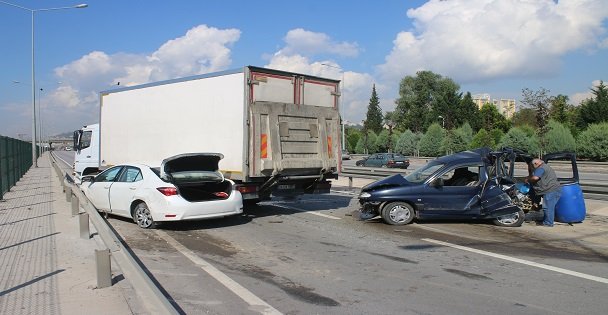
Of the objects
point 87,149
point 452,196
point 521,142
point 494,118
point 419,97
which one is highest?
point 419,97

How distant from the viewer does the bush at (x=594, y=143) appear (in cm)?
4216

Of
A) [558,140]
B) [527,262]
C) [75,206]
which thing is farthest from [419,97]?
[527,262]

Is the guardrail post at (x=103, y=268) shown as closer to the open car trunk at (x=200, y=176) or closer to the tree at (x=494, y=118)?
the open car trunk at (x=200, y=176)

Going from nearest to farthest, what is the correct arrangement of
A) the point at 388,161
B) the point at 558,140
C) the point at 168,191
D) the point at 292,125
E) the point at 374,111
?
the point at 168,191 < the point at 292,125 < the point at 558,140 < the point at 388,161 < the point at 374,111

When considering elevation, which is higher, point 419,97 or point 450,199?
point 419,97

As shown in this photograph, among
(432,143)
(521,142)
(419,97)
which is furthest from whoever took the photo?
(419,97)

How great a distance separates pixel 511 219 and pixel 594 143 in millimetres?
37792

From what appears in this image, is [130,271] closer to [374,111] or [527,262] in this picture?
[527,262]

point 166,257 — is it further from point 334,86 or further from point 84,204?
point 334,86

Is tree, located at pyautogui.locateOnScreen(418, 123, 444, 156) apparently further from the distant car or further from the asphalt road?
the asphalt road

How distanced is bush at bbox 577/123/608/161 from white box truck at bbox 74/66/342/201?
37.9 metres

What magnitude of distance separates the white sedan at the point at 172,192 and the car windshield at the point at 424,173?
3.80 metres

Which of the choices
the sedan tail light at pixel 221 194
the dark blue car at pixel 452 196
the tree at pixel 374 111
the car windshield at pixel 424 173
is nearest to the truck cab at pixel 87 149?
the sedan tail light at pixel 221 194

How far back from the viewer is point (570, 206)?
11.1 metres
